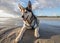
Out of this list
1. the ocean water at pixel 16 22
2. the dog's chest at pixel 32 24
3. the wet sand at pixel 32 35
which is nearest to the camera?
the wet sand at pixel 32 35

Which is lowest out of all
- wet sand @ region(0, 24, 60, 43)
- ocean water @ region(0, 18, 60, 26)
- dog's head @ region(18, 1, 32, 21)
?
wet sand @ region(0, 24, 60, 43)

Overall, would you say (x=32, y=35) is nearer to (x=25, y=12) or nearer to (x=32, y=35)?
(x=32, y=35)

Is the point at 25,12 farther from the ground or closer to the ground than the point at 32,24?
farther from the ground

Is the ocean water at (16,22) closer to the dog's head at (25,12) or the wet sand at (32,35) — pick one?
the wet sand at (32,35)

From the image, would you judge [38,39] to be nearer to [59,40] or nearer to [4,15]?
[59,40]

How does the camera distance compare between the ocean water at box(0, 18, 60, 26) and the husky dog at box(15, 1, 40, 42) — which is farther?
the ocean water at box(0, 18, 60, 26)

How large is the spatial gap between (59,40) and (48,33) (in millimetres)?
166

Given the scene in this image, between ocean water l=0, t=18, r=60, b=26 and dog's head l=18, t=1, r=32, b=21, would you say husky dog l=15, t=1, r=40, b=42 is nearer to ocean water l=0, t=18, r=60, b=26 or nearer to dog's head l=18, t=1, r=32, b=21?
dog's head l=18, t=1, r=32, b=21

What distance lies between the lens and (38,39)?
1.24 m

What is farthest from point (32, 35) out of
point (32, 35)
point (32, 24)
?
point (32, 24)

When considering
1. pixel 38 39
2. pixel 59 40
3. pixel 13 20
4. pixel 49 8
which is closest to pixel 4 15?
pixel 13 20

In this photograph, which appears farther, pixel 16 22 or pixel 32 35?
pixel 16 22

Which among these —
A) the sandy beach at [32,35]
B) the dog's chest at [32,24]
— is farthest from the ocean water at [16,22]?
the dog's chest at [32,24]

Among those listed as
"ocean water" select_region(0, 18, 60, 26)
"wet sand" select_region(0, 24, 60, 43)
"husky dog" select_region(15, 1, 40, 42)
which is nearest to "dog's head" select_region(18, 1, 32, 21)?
"husky dog" select_region(15, 1, 40, 42)
